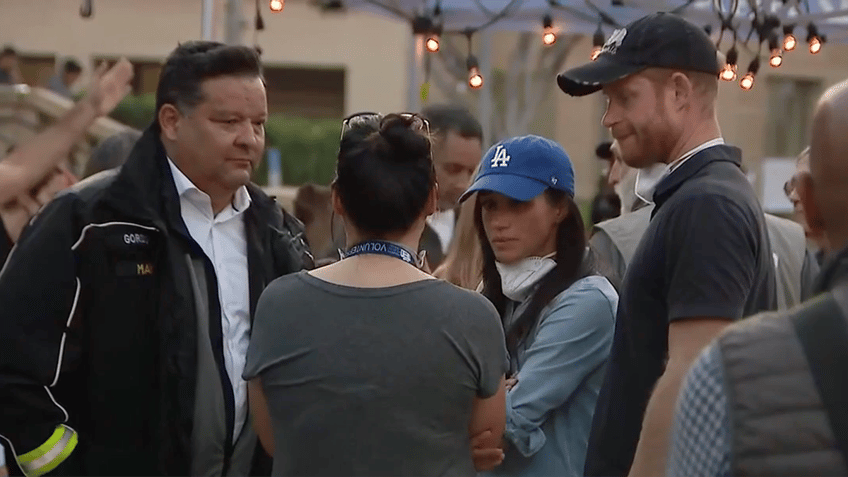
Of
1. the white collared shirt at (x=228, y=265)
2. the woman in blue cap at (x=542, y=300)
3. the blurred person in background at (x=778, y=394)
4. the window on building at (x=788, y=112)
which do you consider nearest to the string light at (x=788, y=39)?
the woman in blue cap at (x=542, y=300)

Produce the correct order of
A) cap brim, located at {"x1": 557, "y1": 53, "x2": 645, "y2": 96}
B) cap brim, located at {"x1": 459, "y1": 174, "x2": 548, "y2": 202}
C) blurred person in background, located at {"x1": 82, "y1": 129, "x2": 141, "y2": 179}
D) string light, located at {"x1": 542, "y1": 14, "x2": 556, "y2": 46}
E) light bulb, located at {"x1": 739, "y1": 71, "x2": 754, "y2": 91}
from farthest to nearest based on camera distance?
string light, located at {"x1": 542, "y1": 14, "x2": 556, "y2": 46} < light bulb, located at {"x1": 739, "y1": 71, "x2": 754, "y2": 91} < blurred person in background, located at {"x1": 82, "y1": 129, "x2": 141, "y2": 179} < cap brim, located at {"x1": 459, "y1": 174, "x2": 548, "y2": 202} < cap brim, located at {"x1": 557, "y1": 53, "x2": 645, "y2": 96}

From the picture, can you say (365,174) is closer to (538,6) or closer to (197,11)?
(538,6)

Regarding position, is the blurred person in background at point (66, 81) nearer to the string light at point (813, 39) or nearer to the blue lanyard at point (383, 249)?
the string light at point (813, 39)

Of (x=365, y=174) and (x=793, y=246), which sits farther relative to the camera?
(x=793, y=246)

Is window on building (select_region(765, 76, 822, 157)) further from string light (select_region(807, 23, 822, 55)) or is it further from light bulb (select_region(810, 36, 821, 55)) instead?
light bulb (select_region(810, 36, 821, 55))

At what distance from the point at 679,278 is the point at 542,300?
853mm

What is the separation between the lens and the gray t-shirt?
9.50 ft

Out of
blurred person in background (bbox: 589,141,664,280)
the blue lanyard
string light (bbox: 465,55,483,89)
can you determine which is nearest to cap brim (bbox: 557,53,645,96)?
the blue lanyard

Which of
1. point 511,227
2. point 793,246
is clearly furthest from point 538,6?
→ point 511,227

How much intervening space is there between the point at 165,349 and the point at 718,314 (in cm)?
147

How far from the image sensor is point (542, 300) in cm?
392

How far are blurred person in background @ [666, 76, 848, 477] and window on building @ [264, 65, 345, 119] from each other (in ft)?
83.6

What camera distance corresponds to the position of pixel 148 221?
3643mm

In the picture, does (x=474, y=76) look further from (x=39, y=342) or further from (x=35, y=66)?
(x=35, y=66)
